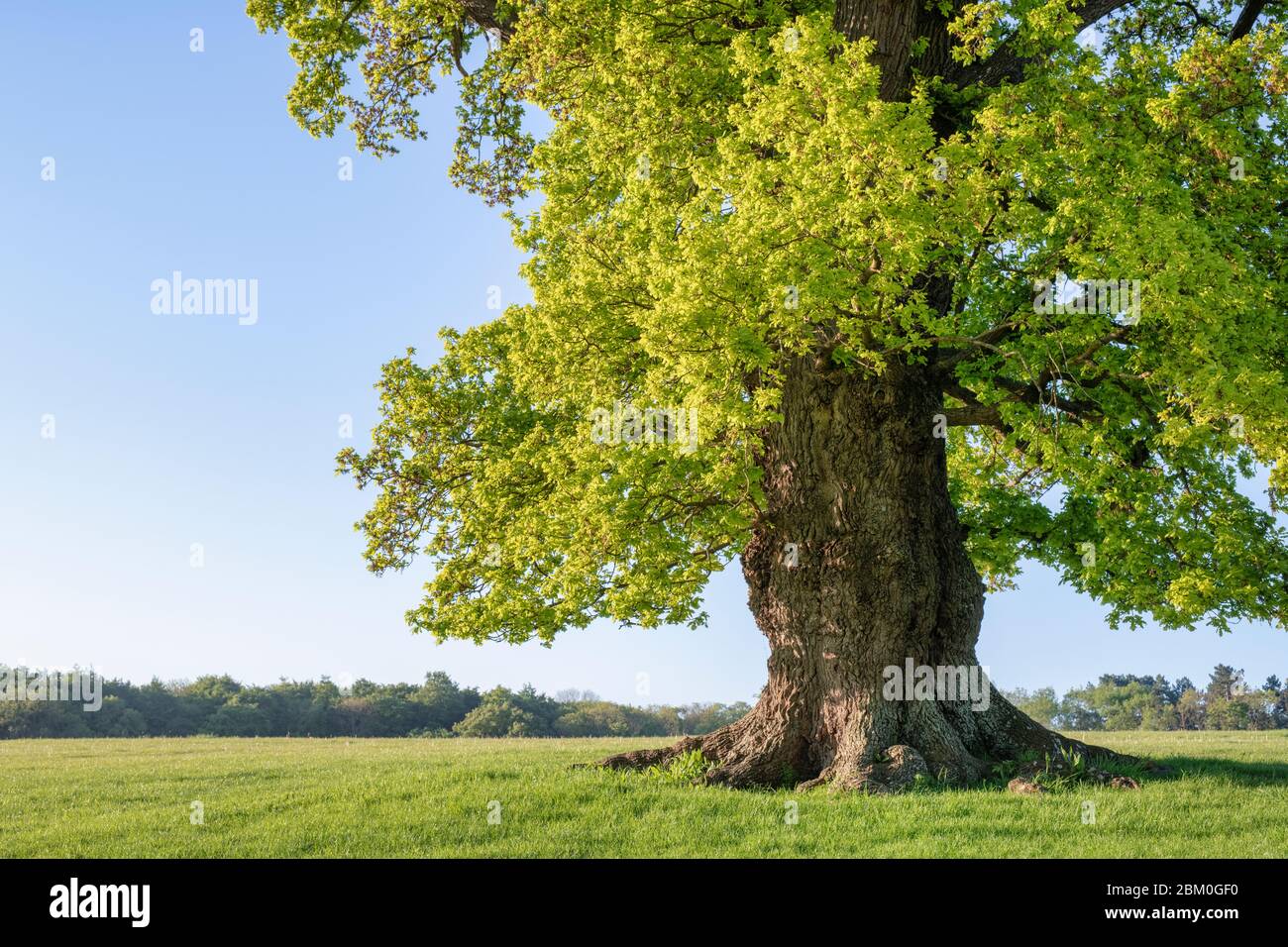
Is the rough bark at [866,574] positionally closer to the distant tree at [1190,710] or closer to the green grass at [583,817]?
the green grass at [583,817]

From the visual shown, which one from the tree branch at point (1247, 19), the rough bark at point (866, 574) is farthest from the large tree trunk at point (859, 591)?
the tree branch at point (1247, 19)

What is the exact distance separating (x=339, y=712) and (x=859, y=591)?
122ft

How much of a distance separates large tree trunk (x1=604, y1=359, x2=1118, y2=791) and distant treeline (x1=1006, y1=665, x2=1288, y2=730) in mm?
29284

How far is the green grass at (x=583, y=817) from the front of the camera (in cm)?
1096

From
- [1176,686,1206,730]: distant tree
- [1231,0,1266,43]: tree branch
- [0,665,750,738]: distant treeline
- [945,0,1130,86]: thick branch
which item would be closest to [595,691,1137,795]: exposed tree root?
[945,0,1130,86]: thick branch

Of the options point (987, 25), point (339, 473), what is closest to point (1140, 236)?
point (987, 25)

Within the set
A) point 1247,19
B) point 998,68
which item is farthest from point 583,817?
point 1247,19

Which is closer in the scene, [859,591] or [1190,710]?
[859,591]

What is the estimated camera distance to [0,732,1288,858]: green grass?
11.0 metres

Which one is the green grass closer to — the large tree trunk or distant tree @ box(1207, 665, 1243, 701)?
the large tree trunk

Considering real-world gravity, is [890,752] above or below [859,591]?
below

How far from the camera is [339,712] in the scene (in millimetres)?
46938

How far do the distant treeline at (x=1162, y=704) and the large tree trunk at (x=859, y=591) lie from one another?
96.1ft

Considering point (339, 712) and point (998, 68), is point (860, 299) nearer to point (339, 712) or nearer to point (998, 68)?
point (998, 68)
